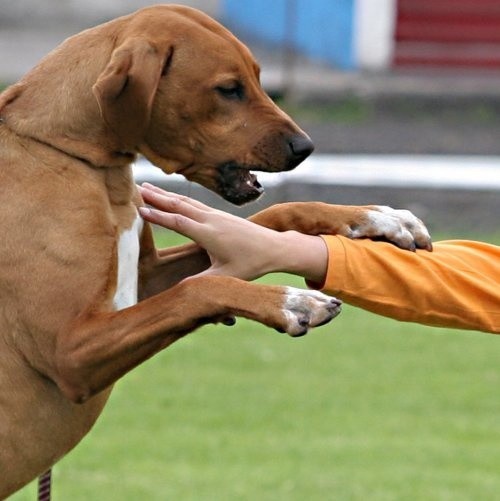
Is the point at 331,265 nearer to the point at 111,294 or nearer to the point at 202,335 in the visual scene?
the point at 111,294

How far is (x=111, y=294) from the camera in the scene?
4270 millimetres

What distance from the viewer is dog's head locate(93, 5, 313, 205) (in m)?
4.40

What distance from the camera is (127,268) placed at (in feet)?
14.4

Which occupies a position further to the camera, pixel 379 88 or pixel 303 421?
pixel 379 88

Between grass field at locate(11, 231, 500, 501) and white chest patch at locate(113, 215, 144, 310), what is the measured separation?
7.32 feet

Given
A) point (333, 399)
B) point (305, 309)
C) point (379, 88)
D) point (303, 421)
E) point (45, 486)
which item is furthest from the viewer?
point (379, 88)

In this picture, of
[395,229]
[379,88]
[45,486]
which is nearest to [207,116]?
[395,229]

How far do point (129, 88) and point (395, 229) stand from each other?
890 mm

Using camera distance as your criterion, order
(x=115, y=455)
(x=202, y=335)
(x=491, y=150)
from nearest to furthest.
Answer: (x=115, y=455)
(x=202, y=335)
(x=491, y=150)

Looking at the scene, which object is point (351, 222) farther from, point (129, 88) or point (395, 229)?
point (129, 88)

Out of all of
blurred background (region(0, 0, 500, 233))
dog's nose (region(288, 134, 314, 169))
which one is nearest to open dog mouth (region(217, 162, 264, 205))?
dog's nose (region(288, 134, 314, 169))

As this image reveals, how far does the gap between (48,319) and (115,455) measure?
119 inches

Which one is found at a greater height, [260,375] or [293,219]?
[293,219]

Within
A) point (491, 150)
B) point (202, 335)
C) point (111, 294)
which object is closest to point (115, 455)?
point (202, 335)
